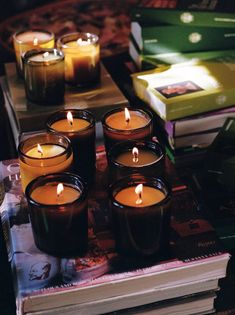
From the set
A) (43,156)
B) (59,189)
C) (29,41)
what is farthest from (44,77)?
(59,189)

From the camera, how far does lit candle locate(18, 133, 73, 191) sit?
871mm

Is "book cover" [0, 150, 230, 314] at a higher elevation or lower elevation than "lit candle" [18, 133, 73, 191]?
lower

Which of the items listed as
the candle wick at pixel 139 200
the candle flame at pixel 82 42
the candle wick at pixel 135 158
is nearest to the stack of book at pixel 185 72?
the candle flame at pixel 82 42

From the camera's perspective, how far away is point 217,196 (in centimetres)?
102

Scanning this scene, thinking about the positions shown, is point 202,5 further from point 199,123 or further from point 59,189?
point 59,189

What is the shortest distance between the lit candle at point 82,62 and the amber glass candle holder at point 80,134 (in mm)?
243

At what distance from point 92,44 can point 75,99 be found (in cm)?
13

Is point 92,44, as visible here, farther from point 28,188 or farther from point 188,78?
point 28,188

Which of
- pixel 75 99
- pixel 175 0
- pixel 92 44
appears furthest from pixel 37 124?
pixel 175 0

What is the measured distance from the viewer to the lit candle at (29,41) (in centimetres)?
126

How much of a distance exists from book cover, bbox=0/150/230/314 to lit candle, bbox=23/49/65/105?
35 cm

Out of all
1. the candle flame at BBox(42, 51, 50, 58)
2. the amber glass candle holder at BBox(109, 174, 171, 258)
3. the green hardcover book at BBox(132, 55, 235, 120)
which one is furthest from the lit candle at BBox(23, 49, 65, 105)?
the amber glass candle holder at BBox(109, 174, 171, 258)

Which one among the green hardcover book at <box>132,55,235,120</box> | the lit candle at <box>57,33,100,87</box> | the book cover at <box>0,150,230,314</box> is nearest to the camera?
the book cover at <box>0,150,230,314</box>

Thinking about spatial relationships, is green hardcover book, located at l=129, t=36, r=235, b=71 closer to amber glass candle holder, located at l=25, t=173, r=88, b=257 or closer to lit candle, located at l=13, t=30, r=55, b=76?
lit candle, located at l=13, t=30, r=55, b=76
